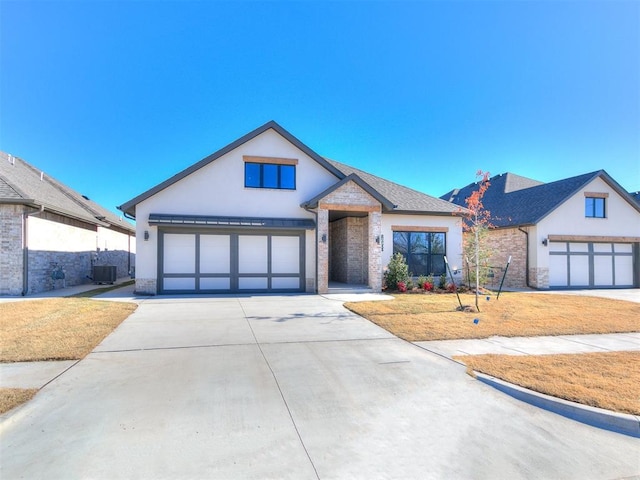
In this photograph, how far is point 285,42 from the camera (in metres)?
14.3

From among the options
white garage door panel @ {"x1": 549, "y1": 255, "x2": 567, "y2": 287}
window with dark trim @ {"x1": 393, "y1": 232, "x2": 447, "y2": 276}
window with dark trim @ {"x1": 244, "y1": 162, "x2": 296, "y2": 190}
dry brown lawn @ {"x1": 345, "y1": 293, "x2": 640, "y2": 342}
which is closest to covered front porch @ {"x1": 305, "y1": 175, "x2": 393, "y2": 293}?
window with dark trim @ {"x1": 244, "y1": 162, "x2": 296, "y2": 190}

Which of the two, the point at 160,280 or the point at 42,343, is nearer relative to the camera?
the point at 42,343

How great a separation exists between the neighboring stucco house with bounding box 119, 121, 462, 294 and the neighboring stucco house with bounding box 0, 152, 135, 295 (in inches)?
156

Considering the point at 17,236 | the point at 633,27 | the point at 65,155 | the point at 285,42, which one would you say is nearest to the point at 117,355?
the point at 17,236

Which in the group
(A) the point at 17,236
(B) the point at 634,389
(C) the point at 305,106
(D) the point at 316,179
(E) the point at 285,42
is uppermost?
(E) the point at 285,42

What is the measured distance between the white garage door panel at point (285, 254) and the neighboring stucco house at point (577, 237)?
41.2ft

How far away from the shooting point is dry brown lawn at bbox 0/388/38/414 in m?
3.92

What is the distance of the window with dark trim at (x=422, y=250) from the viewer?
17.1 m

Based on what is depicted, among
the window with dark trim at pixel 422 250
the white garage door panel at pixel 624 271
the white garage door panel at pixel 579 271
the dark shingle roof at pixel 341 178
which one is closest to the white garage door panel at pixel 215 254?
the dark shingle roof at pixel 341 178

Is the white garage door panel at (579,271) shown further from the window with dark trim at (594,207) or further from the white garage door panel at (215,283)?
the white garage door panel at (215,283)

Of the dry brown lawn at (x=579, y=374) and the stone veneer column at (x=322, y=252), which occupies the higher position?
the stone veneer column at (x=322, y=252)

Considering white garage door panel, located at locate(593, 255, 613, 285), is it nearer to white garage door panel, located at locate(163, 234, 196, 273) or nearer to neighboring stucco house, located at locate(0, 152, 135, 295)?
white garage door panel, located at locate(163, 234, 196, 273)

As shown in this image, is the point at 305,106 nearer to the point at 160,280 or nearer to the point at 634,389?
the point at 160,280

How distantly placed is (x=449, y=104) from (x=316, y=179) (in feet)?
28.3
